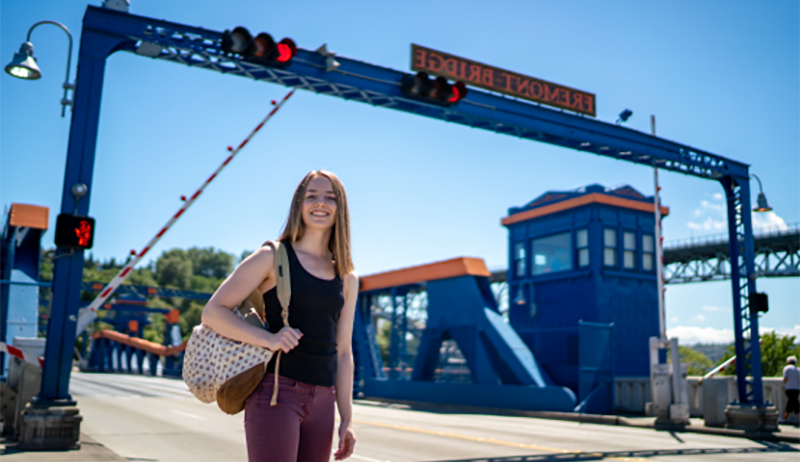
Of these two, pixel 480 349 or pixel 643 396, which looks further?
pixel 480 349

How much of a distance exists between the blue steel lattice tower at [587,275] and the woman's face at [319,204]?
798 inches

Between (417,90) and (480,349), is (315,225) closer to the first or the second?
(417,90)

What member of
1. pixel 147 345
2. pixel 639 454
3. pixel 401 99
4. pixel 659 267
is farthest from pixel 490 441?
pixel 147 345

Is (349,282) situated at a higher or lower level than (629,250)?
lower

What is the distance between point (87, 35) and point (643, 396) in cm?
1694

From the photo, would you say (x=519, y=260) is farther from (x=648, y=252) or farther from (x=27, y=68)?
(x=27, y=68)

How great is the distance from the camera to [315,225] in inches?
110

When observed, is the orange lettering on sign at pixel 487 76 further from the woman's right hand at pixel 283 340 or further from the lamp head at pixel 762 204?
the woman's right hand at pixel 283 340

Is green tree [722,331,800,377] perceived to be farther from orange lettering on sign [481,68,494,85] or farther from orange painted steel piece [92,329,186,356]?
orange painted steel piece [92,329,186,356]

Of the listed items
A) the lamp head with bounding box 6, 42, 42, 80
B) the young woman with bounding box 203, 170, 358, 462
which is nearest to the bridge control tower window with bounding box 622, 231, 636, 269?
the lamp head with bounding box 6, 42, 42, 80

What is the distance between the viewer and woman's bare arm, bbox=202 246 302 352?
96.9 inches

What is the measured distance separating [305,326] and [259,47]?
28.5 feet

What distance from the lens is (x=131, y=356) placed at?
6366 centimetres

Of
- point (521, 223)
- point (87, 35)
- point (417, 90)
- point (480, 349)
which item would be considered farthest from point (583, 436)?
point (521, 223)
